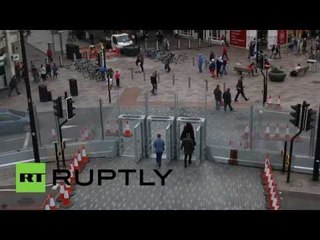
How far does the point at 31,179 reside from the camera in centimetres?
1608

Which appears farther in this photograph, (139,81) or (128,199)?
(139,81)

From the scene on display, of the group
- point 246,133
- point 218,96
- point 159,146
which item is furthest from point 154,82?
point 159,146

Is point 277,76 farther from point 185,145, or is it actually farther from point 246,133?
point 185,145

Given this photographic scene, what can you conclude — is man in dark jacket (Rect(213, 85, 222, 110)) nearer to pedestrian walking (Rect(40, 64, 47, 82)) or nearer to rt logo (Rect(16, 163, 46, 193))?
rt logo (Rect(16, 163, 46, 193))

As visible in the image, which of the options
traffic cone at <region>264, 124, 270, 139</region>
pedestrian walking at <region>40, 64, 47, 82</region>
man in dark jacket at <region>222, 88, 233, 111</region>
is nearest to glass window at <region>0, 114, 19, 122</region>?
man in dark jacket at <region>222, 88, 233, 111</region>

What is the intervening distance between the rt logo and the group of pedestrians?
3.64 meters

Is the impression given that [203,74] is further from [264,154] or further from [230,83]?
[264,154]

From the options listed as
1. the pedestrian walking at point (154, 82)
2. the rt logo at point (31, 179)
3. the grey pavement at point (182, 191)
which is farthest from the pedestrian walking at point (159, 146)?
the pedestrian walking at point (154, 82)

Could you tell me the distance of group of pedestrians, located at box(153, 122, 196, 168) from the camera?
655 inches

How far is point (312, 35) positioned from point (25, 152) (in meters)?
26.4

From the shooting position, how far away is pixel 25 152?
59.3ft

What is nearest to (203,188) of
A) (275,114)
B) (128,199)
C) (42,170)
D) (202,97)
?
(128,199)

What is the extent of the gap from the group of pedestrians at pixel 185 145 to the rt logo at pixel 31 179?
364cm
